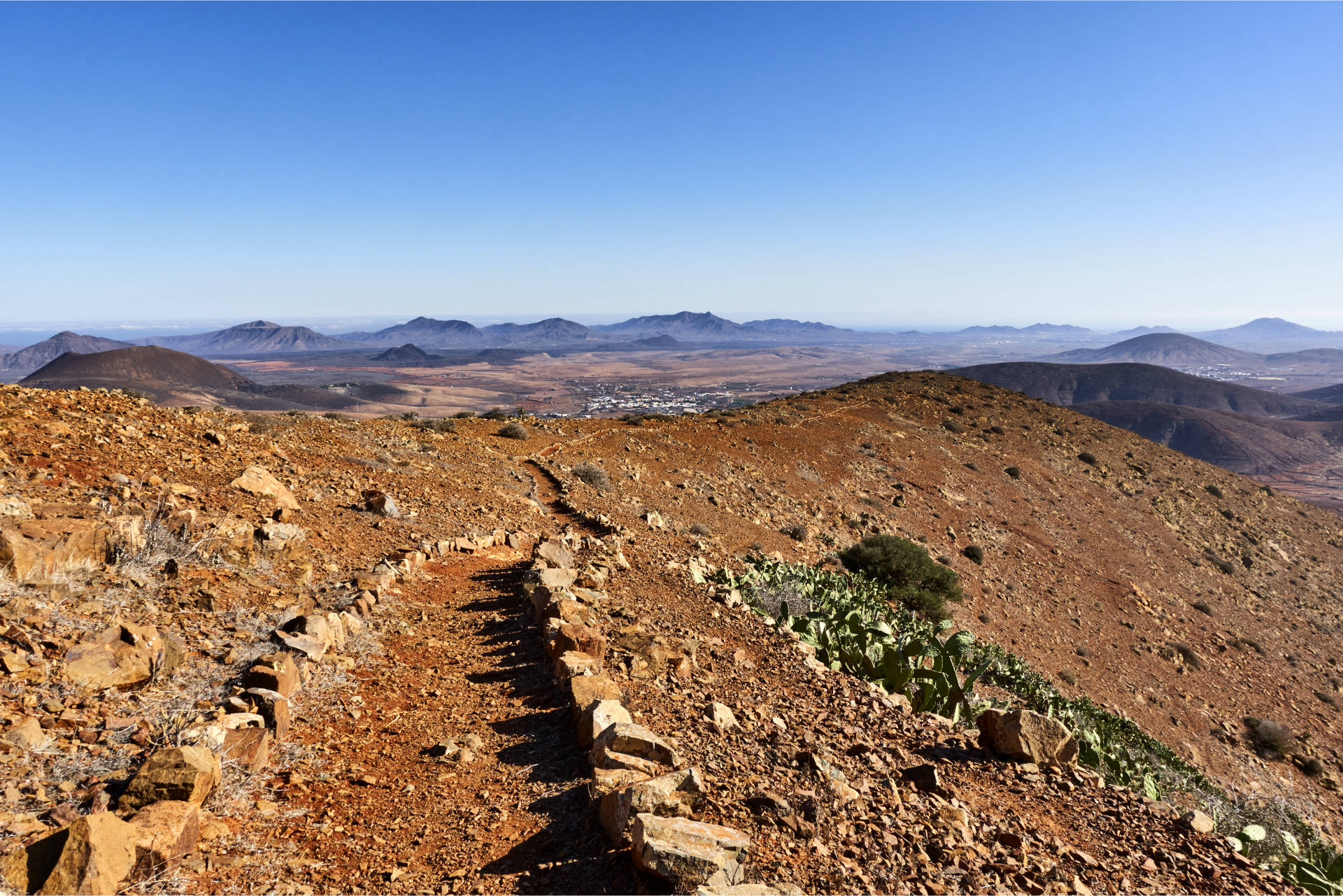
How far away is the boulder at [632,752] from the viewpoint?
4.65 meters

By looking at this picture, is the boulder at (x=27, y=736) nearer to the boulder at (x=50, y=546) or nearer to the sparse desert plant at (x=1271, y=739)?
the boulder at (x=50, y=546)

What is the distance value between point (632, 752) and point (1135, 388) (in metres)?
203

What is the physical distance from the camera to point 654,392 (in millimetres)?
160250

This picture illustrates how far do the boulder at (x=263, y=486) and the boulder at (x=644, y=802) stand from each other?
837cm

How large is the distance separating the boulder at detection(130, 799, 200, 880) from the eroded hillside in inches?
1.1

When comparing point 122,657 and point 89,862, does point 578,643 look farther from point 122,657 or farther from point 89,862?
point 89,862

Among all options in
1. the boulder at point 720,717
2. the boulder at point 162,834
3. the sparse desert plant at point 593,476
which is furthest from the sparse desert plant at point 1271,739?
the boulder at point 162,834

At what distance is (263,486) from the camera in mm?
10031

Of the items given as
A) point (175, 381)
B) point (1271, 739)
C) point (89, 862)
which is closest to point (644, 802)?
point (89, 862)

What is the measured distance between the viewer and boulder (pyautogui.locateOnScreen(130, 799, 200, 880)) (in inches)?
126

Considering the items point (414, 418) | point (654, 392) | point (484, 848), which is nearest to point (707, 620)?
point (484, 848)

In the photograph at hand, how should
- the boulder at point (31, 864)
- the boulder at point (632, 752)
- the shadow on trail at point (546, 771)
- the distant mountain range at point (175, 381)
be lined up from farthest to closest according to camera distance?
the distant mountain range at point (175, 381)
the boulder at point (632, 752)
the shadow on trail at point (546, 771)
the boulder at point (31, 864)

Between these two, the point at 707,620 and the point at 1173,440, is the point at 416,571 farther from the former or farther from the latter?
the point at 1173,440

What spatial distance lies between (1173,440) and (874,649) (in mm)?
137633
